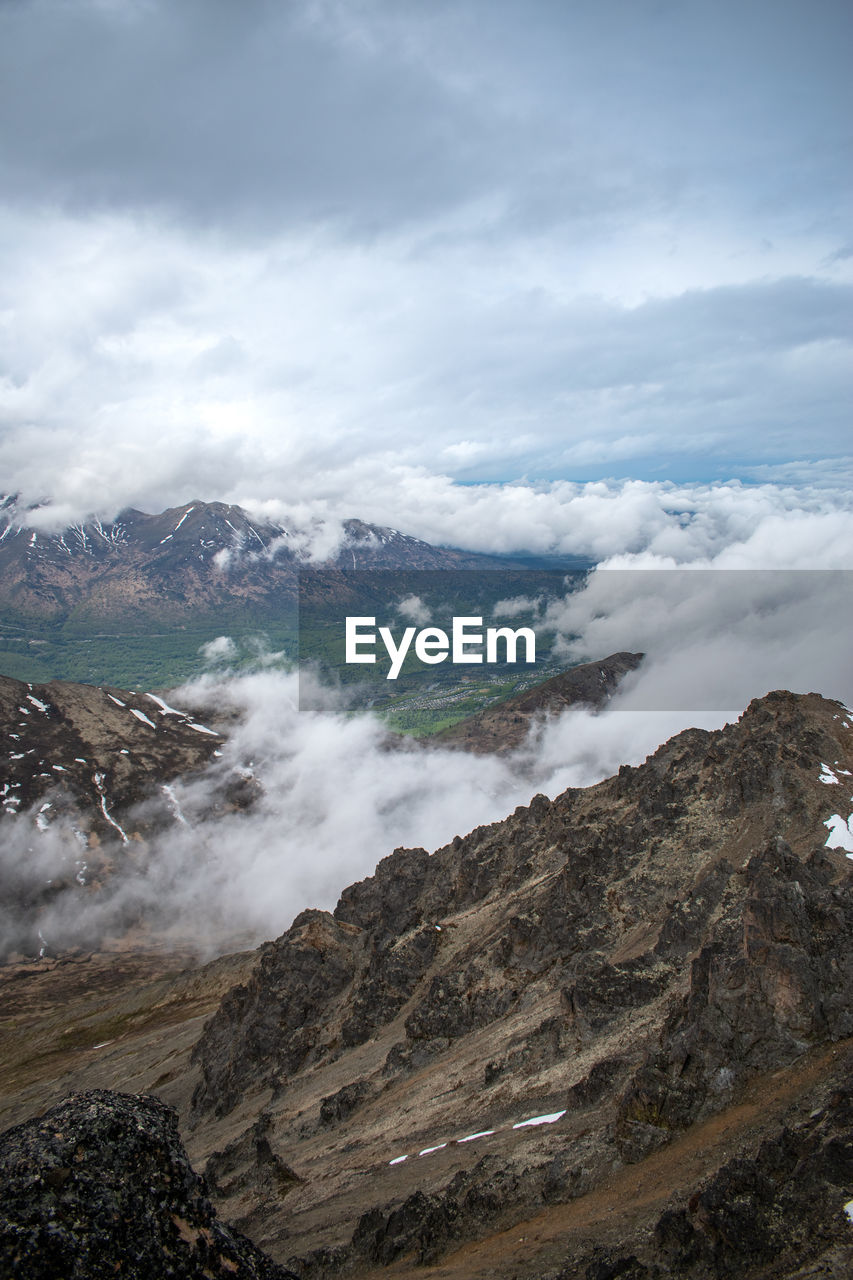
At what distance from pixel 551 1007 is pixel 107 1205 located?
A: 194ft

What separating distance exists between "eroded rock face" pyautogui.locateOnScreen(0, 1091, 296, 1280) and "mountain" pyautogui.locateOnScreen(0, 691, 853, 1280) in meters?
17.6

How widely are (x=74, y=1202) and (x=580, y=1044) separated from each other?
4965 centimetres

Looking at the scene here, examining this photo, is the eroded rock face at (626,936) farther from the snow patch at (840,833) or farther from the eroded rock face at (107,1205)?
the eroded rock face at (107,1205)

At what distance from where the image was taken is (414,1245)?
131 ft

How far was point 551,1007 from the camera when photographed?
230 feet

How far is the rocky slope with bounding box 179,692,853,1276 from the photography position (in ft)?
133

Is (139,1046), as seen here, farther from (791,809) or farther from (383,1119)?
(791,809)

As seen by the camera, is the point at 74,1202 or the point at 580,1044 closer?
the point at 74,1202

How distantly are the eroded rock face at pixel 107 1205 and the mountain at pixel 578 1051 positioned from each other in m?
17.6

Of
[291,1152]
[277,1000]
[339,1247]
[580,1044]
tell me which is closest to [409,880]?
[277,1000]

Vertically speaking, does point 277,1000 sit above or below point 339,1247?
below

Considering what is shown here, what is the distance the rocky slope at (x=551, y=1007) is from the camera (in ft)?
133

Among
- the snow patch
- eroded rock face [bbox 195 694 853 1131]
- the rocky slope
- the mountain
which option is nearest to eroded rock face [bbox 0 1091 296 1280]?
the mountain

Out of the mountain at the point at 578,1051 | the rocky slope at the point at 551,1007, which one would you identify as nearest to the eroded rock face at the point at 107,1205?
the mountain at the point at 578,1051
